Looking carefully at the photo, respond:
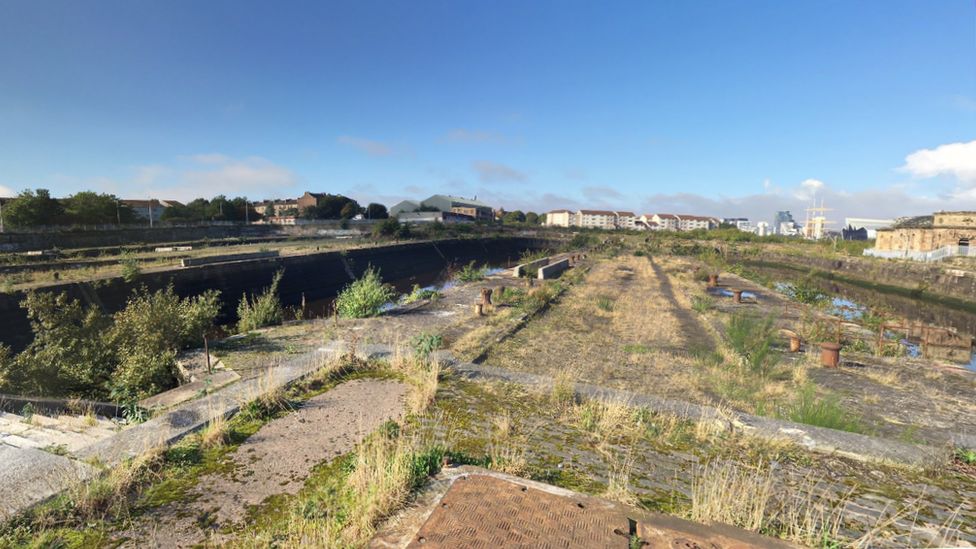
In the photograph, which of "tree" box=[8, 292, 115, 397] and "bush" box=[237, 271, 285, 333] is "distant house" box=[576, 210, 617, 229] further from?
"tree" box=[8, 292, 115, 397]

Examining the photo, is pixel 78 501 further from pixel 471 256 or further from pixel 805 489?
pixel 471 256

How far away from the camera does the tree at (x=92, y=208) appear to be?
43344mm

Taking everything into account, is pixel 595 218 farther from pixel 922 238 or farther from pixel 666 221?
pixel 922 238

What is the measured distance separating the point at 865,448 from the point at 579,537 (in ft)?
11.0

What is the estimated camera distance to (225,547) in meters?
2.37

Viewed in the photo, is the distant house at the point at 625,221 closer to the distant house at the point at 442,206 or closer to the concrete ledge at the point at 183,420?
the distant house at the point at 442,206

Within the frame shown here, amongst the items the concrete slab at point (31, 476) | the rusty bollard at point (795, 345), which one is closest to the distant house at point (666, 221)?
the rusty bollard at point (795, 345)

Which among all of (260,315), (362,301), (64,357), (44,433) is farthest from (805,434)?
(260,315)

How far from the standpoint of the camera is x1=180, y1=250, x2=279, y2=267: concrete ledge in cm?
1882

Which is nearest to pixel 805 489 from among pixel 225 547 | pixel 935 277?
pixel 225 547

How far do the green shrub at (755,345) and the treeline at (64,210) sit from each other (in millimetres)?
53884

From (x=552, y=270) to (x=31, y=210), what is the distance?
A: 1927 inches

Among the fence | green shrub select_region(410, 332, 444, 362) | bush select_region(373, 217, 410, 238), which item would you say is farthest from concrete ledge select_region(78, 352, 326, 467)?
the fence

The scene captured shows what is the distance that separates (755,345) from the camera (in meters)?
8.41
